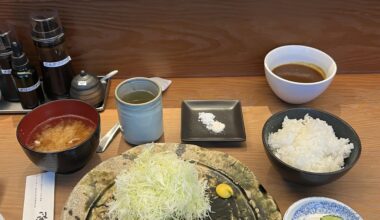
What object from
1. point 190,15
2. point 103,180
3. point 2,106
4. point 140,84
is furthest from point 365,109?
point 2,106

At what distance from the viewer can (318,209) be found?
1.05 meters

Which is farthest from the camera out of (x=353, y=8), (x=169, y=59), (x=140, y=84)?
(x=169, y=59)

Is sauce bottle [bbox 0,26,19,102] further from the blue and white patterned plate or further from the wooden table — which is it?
the blue and white patterned plate

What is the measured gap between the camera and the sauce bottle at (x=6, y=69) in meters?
1.33

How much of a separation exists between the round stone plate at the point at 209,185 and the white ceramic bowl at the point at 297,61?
0.36 metres

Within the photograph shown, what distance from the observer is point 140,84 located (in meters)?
1.25

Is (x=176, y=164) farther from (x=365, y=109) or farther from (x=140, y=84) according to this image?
(x=365, y=109)

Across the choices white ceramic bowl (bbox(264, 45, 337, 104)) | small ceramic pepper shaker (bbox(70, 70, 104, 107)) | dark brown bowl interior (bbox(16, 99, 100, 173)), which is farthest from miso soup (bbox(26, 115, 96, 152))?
white ceramic bowl (bbox(264, 45, 337, 104))

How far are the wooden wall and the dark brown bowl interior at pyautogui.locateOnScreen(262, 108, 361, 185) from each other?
0.38 metres

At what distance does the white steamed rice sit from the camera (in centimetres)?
112

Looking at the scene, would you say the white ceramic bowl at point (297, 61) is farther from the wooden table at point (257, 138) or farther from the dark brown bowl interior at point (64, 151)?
the dark brown bowl interior at point (64, 151)

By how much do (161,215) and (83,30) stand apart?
2.56 feet

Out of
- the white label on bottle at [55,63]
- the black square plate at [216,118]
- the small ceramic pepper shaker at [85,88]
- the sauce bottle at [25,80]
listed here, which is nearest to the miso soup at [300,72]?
the black square plate at [216,118]

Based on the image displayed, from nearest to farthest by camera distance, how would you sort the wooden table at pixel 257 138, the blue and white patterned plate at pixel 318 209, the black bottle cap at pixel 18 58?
the blue and white patterned plate at pixel 318 209 → the wooden table at pixel 257 138 → the black bottle cap at pixel 18 58
